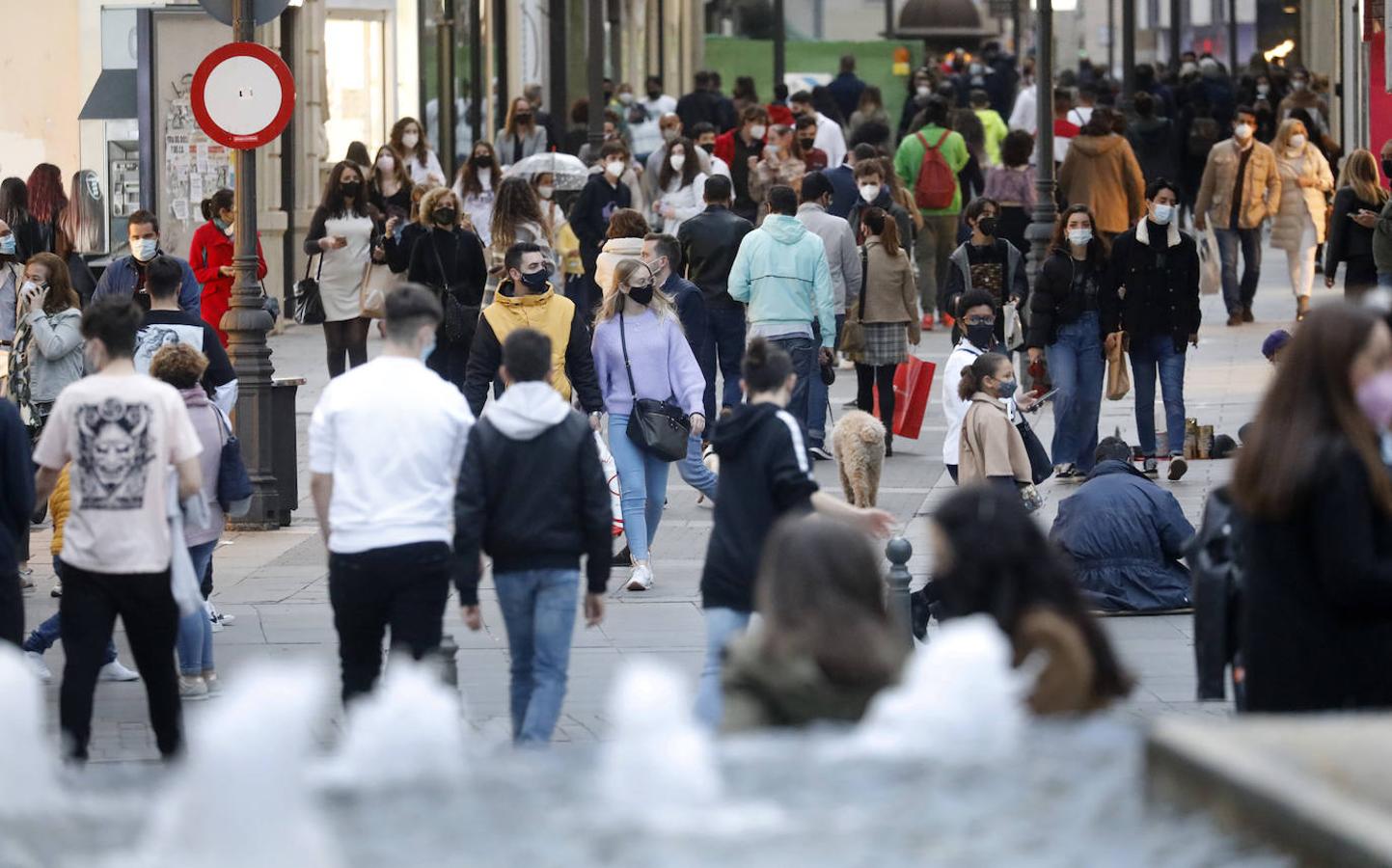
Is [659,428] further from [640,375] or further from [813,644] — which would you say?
[813,644]

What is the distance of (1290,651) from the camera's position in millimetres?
5574

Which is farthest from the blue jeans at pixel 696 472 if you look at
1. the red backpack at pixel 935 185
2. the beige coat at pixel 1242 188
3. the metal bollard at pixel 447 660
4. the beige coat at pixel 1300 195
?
the beige coat at pixel 1300 195

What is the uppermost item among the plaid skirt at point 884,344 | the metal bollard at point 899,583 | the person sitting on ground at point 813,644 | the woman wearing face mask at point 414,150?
the woman wearing face mask at point 414,150

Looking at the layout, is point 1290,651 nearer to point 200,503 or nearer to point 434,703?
point 434,703

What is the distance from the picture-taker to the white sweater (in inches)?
292

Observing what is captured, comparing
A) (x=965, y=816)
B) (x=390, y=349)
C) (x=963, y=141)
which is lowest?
(x=965, y=816)

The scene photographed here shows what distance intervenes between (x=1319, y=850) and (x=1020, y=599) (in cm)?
143

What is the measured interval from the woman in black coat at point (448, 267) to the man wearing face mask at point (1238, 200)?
877cm

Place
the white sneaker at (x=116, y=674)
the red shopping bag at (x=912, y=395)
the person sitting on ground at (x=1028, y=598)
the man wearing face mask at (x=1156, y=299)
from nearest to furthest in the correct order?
the person sitting on ground at (x=1028, y=598) < the white sneaker at (x=116, y=674) < the man wearing face mask at (x=1156, y=299) < the red shopping bag at (x=912, y=395)

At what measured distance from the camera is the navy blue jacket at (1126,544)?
35.5ft

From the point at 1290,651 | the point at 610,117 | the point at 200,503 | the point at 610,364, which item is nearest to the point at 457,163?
the point at 610,117

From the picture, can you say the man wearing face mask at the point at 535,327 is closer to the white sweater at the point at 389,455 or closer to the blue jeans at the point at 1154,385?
the white sweater at the point at 389,455

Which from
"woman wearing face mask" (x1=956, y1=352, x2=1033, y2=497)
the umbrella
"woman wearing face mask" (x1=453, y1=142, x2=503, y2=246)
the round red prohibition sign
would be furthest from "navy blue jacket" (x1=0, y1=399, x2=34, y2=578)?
the umbrella

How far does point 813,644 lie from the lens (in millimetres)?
5289
